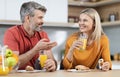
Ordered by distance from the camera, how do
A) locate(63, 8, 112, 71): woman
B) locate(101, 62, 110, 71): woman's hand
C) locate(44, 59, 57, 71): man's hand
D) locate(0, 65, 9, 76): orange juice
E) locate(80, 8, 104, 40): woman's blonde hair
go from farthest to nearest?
locate(80, 8, 104, 40): woman's blonde hair < locate(63, 8, 112, 71): woman < locate(101, 62, 110, 71): woman's hand < locate(44, 59, 57, 71): man's hand < locate(0, 65, 9, 76): orange juice

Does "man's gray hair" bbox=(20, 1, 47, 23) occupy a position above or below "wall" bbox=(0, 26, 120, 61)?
above

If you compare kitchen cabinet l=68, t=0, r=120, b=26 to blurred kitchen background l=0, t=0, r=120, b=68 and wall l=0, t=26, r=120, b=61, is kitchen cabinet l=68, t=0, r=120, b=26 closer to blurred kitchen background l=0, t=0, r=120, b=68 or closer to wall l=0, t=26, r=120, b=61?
blurred kitchen background l=0, t=0, r=120, b=68

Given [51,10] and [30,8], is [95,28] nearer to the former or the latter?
[30,8]

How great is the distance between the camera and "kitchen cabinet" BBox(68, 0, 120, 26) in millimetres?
4445

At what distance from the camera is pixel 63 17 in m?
4.18

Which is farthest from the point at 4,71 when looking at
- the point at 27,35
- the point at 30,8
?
the point at 30,8

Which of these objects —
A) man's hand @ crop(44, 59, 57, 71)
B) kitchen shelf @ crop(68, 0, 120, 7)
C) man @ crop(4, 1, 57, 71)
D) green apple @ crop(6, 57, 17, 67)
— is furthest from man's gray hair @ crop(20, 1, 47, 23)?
kitchen shelf @ crop(68, 0, 120, 7)

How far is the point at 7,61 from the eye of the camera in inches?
73.4

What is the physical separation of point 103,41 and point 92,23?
303 millimetres

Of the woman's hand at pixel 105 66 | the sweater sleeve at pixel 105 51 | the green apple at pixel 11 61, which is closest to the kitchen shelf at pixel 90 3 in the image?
the sweater sleeve at pixel 105 51

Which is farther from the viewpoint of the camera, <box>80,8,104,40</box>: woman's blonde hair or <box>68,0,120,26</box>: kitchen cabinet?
<box>68,0,120,26</box>: kitchen cabinet

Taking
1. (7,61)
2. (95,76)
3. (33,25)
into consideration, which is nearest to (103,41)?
(33,25)

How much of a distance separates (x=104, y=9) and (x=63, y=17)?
37.6 inches

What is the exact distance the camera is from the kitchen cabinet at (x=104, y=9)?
4445 millimetres
